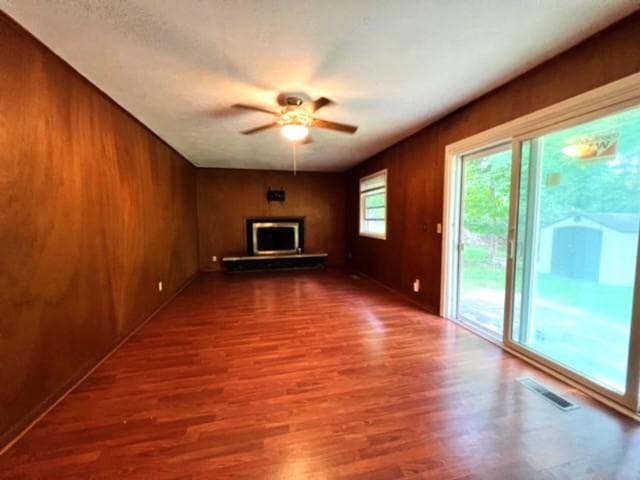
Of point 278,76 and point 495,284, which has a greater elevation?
point 278,76

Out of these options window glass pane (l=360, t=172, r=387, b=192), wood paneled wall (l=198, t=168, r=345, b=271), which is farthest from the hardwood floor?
wood paneled wall (l=198, t=168, r=345, b=271)

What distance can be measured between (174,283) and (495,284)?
434 centimetres

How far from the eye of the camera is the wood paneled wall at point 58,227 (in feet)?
5.09

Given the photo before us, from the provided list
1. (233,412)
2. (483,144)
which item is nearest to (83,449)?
(233,412)

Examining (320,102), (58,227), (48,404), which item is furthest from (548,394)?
(58,227)

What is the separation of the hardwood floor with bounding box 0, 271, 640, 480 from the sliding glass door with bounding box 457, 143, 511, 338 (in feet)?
1.40

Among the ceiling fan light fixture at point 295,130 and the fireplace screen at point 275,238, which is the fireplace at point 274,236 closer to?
the fireplace screen at point 275,238

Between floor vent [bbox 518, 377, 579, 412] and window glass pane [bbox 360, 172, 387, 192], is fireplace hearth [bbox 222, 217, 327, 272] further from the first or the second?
floor vent [bbox 518, 377, 579, 412]

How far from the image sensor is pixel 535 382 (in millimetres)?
2057

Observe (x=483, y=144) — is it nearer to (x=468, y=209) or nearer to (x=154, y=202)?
(x=468, y=209)

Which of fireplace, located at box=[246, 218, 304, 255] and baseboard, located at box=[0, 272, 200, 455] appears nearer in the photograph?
baseboard, located at box=[0, 272, 200, 455]

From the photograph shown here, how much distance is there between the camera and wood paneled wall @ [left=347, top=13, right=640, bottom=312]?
1776 millimetres

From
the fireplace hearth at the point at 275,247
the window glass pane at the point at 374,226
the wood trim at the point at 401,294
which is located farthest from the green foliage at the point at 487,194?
the fireplace hearth at the point at 275,247

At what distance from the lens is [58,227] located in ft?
6.24
